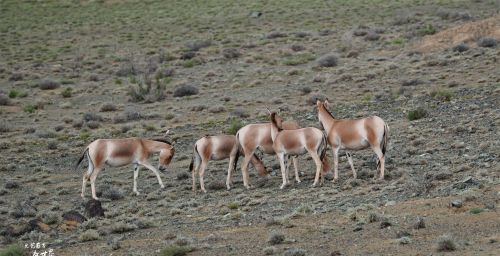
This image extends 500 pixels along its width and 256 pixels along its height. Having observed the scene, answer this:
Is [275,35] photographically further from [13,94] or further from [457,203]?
[457,203]

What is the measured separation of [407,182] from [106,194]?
7119 mm

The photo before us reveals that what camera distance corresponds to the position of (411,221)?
13117 millimetres

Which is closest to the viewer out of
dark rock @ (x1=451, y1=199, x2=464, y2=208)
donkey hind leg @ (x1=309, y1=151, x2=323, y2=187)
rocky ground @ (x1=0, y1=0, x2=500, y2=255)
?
dark rock @ (x1=451, y1=199, x2=464, y2=208)

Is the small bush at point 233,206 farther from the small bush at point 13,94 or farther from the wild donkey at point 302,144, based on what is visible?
the small bush at point 13,94

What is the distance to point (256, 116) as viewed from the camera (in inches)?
1227

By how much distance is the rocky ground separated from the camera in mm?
13641

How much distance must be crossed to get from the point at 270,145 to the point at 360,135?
2.35 meters

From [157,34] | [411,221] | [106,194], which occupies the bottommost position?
[157,34]

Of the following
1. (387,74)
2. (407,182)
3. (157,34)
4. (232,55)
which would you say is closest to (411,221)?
(407,182)

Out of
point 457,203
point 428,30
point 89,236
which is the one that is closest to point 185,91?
point 428,30

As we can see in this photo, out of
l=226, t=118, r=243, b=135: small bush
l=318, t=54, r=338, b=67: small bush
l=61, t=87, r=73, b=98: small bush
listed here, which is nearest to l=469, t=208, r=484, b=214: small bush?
l=226, t=118, r=243, b=135: small bush

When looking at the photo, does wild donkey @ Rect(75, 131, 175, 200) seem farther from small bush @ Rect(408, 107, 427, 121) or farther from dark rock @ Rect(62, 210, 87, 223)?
small bush @ Rect(408, 107, 427, 121)

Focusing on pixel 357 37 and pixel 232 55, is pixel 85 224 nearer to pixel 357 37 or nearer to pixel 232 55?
pixel 232 55

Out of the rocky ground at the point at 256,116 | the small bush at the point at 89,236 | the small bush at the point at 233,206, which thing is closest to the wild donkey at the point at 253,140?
the rocky ground at the point at 256,116
